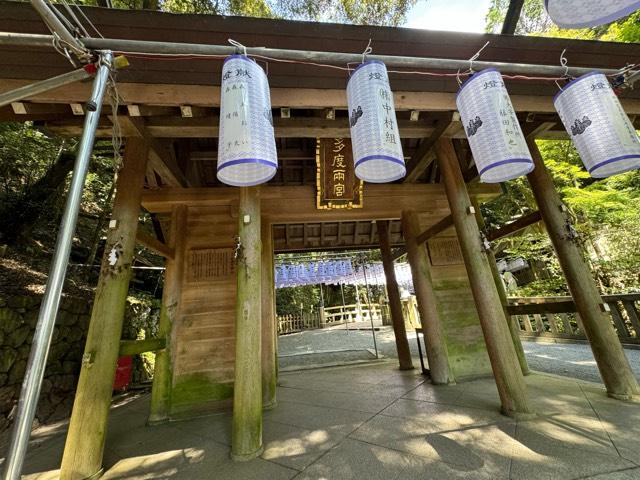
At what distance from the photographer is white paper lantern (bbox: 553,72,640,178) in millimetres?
2199

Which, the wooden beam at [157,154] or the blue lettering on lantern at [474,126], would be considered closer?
the blue lettering on lantern at [474,126]

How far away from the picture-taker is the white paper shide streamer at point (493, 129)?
2.04 m

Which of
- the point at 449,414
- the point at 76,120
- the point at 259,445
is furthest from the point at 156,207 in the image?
the point at 449,414

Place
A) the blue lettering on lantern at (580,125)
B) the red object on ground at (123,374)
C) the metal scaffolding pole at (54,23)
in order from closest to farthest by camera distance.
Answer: the metal scaffolding pole at (54,23) < the blue lettering on lantern at (580,125) < the red object on ground at (123,374)

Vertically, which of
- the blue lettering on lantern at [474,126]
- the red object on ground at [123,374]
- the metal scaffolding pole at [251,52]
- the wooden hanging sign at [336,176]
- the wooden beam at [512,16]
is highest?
the wooden beam at [512,16]

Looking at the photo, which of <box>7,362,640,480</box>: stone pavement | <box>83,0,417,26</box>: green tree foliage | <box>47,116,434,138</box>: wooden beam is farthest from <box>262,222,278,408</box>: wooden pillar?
<box>83,0,417,26</box>: green tree foliage

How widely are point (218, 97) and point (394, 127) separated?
2027 millimetres

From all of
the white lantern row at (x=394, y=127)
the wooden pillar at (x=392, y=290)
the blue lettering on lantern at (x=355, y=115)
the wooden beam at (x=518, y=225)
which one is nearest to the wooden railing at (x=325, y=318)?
the wooden pillar at (x=392, y=290)

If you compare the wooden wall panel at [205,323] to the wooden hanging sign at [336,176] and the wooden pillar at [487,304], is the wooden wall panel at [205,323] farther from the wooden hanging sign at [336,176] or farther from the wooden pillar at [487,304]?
the wooden pillar at [487,304]

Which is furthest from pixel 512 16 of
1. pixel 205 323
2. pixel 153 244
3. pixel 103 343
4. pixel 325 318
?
pixel 325 318

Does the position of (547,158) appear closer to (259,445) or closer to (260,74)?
(260,74)

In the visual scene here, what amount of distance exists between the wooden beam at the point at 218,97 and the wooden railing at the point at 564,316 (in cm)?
264

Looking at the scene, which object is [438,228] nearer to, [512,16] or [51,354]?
[512,16]

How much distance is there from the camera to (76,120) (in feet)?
10.7
